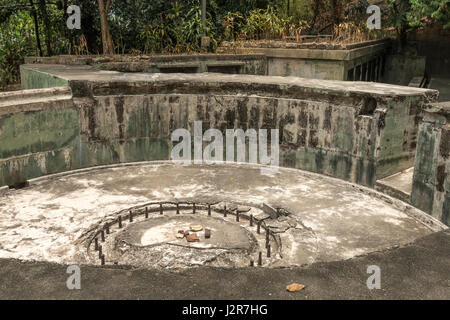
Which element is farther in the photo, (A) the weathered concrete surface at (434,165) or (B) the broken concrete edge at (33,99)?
(B) the broken concrete edge at (33,99)

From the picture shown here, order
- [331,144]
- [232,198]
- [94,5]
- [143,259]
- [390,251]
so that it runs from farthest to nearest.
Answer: [94,5], [331,144], [232,198], [143,259], [390,251]

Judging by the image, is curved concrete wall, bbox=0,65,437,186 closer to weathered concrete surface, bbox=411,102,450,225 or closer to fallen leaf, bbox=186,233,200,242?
weathered concrete surface, bbox=411,102,450,225

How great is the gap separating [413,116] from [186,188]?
12.0 ft

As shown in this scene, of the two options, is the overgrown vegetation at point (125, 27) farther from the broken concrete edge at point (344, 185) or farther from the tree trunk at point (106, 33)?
the broken concrete edge at point (344, 185)

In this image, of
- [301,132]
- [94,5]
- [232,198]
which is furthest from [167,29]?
[232,198]

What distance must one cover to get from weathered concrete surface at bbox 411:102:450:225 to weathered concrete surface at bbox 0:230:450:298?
3029mm

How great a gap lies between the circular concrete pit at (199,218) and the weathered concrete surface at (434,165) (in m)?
0.20

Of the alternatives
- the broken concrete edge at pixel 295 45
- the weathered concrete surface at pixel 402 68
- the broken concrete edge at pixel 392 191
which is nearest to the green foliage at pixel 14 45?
the broken concrete edge at pixel 295 45

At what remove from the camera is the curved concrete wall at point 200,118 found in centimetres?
700

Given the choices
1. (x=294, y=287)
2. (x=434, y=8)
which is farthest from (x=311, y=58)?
(x=294, y=287)

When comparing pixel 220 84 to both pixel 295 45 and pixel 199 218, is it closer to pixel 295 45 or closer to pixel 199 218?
pixel 199 218

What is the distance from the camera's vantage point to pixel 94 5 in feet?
41.9

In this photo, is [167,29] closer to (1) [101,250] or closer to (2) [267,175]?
(2) [267,175]

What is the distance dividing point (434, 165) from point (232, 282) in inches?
167
